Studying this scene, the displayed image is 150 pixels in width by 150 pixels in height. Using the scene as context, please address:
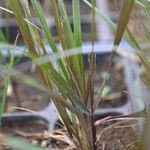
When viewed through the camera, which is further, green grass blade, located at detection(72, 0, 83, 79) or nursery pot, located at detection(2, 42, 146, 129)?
nursery pot, located at detection(2, 42, 146, 129)

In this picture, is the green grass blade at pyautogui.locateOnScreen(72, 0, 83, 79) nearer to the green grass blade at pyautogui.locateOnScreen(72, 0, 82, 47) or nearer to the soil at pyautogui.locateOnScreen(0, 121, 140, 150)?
the green grass blade at pyautogui.locateOnScreen(72, 0, 82, 47)

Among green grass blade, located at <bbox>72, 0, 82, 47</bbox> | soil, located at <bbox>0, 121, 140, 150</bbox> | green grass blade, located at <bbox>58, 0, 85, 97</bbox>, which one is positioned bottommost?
soil, located at <bbox>0, 121, 140, 150</bbox>

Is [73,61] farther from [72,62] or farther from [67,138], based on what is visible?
[67,138]

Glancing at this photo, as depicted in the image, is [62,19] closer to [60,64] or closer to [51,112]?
[60,64]

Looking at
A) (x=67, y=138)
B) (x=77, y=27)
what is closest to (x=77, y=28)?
(x=77, y=27)

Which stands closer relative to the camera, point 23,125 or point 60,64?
point 60,64

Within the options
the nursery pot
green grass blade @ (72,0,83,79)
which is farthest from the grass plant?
the nursery pot

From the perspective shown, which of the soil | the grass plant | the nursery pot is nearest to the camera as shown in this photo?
the grass plant

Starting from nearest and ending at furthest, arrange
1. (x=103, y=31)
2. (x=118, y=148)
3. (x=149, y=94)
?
(x=149, y=94), (x=118, y=148), (x=103, y=31)

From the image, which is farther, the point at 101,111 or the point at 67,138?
the point at 101,111

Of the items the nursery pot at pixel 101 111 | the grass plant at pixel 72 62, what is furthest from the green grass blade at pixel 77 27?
the nursery pot at pixel 101 111

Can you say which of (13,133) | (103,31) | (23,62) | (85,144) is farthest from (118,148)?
(103,31)
